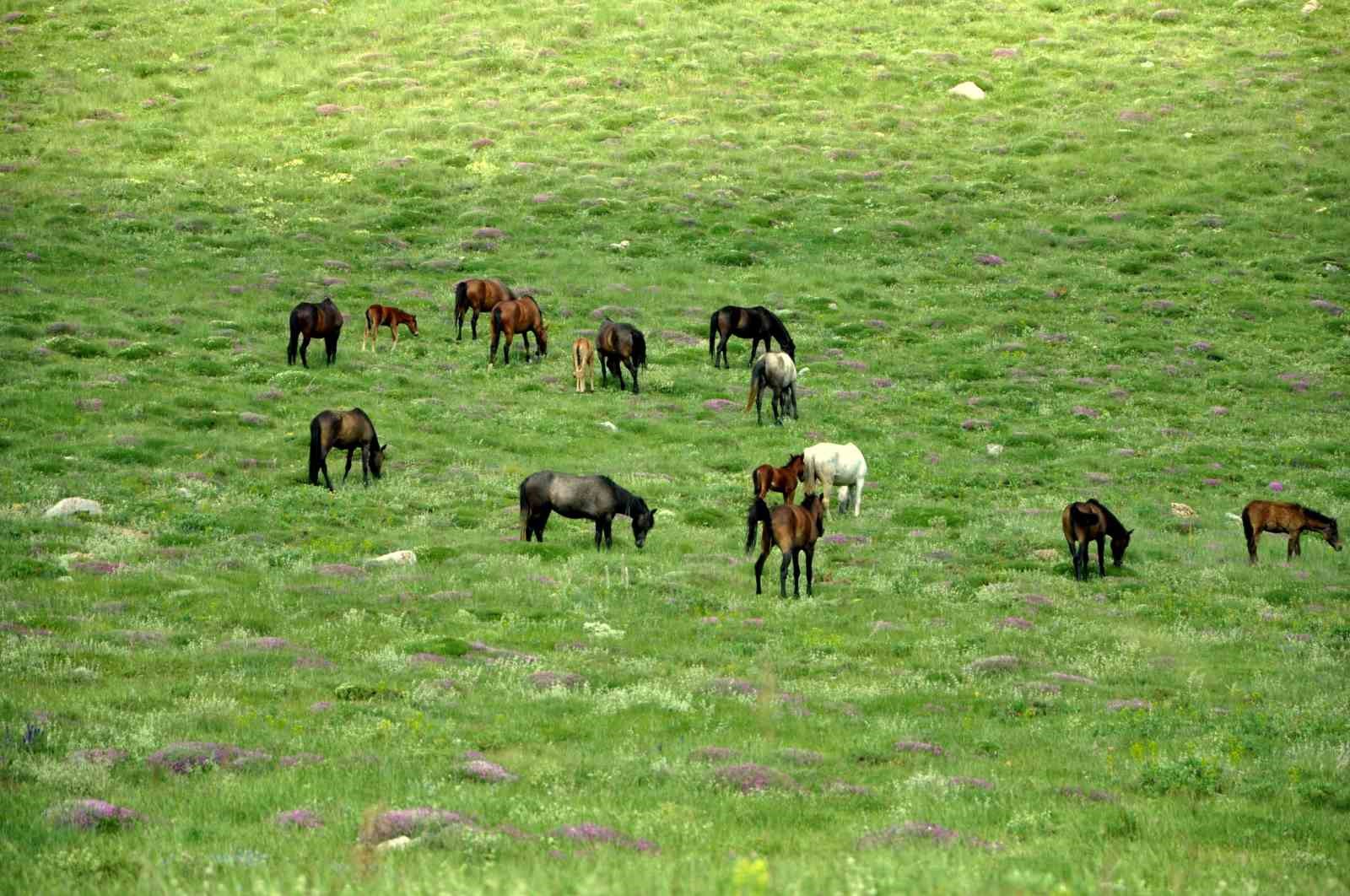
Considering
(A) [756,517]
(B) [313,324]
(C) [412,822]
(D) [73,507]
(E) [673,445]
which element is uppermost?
(B) [313,324]

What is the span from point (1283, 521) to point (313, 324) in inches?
1121

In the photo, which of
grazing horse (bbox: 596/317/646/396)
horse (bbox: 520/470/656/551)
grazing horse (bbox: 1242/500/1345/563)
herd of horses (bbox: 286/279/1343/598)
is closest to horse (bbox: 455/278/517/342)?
herd of horses (bbox: 286/279/1343/598)

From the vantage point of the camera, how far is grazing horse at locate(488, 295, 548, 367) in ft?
146

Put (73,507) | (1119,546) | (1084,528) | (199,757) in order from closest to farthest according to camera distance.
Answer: (199,757)
(1084,528)
(73,507)
(1119,546)

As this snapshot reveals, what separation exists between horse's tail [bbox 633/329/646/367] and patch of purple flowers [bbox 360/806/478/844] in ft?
→ 104

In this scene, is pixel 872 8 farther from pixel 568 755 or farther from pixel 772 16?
pixel 568 755

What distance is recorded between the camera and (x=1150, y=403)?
45.3 meters

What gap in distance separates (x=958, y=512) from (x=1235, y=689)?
1322 cm

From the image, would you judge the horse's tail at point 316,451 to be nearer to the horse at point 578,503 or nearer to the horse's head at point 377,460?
the horse's head at point 377,460

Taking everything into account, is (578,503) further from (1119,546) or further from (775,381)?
(775,381)

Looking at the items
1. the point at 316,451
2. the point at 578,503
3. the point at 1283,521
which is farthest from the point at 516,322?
the point at 1283,521

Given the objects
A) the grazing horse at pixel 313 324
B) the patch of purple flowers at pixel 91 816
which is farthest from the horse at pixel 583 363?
the patch of purple flowers at pixel 91 816

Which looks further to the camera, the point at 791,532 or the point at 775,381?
the point at 775,381

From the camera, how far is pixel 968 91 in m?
86.4
